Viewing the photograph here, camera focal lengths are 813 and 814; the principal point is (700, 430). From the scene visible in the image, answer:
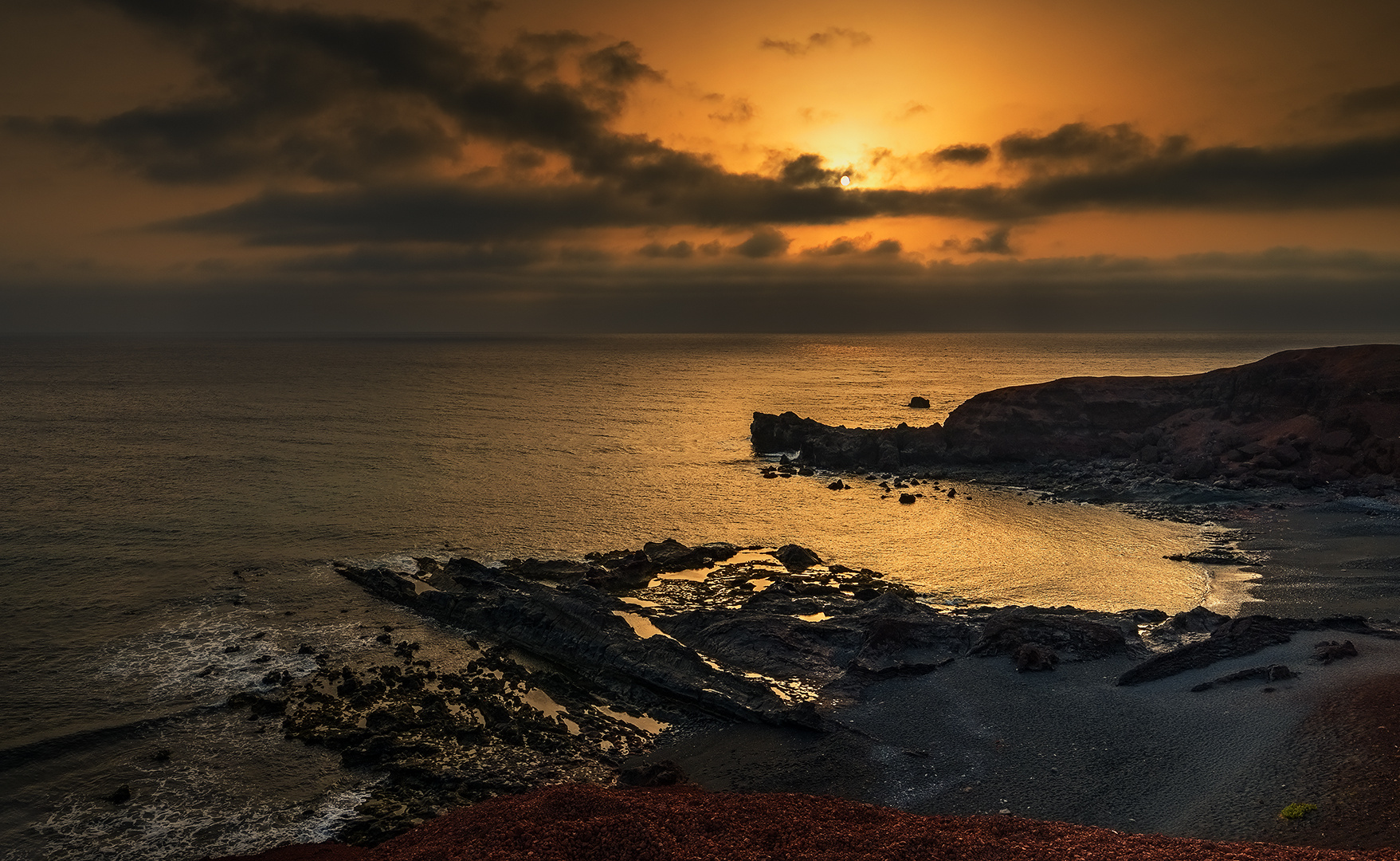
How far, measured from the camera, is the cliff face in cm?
6412

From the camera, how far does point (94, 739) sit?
26984 mm

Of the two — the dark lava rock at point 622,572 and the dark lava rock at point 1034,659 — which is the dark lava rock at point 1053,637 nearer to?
the dark lava rock at point 1034,659

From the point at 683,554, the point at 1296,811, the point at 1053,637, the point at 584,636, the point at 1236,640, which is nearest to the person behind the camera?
the point at 1296,811

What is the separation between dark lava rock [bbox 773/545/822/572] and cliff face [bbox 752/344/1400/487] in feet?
112

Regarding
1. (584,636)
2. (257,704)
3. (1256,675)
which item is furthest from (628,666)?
(1256,675)

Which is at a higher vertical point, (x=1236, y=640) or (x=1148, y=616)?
(x=1236, y=640)

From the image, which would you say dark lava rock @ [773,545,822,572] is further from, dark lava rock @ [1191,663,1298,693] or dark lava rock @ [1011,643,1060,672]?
dark lava rock @ [1191,663,1298,693]

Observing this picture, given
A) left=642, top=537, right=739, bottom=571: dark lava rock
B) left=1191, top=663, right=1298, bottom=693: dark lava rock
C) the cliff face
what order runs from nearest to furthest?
left=1191, top=663, right=1298, bottom=693: dark lava rock, left=642, top=537, right=739, bottom=571: dark lava rock, the cliff face

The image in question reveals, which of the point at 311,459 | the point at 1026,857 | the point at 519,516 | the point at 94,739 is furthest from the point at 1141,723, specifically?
the point at 311,459

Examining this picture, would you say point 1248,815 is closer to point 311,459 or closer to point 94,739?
point 94,739

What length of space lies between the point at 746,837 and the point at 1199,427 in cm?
7150

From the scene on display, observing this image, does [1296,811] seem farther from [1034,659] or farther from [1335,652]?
[1335,652]

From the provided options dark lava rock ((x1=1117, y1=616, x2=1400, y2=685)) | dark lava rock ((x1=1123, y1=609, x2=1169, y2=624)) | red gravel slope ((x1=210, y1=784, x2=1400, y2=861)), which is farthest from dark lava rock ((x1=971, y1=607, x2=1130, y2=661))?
red gravel slope ((x1=210, y1=784, x2=1400, y2=861))

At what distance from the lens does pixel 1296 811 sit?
19641 mm
